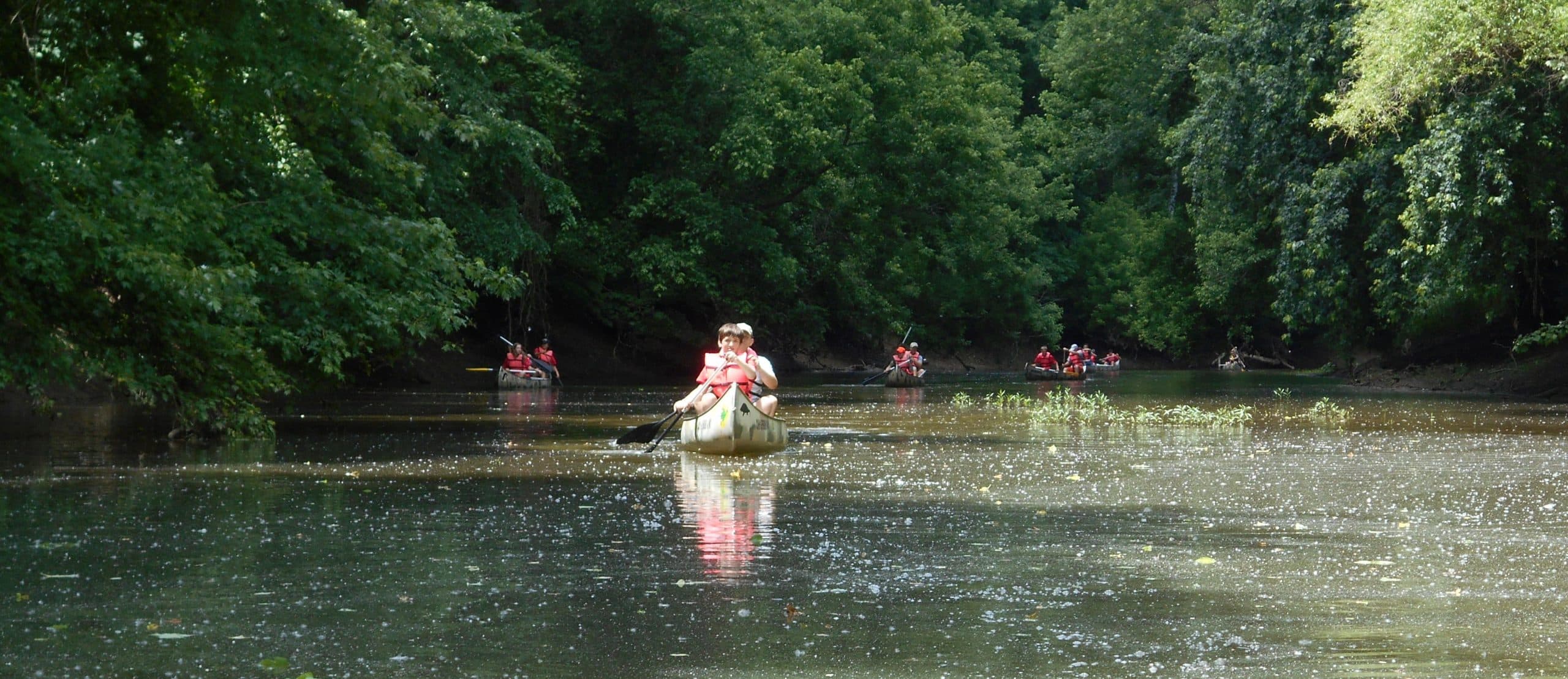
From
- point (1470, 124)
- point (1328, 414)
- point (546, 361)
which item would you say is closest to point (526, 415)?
point (1328, 414)

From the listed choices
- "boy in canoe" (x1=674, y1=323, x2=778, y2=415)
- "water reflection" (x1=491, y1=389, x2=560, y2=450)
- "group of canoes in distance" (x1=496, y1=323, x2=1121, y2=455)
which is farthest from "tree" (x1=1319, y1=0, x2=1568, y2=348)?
"water reflection" (x1=491, y1=389, x2=560, y2=450)

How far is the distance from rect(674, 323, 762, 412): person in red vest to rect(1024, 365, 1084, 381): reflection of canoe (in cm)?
3552

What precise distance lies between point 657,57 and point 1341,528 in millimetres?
36458

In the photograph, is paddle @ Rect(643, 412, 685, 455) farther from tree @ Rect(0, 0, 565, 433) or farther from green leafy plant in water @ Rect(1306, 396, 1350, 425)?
green leafy plant in water @ Rect(1306, 396, 1350, 425)

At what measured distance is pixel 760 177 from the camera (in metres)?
46.9

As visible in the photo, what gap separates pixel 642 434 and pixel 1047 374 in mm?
36231

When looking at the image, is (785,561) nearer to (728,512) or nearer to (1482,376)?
(728,512)

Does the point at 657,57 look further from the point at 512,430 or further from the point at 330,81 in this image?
the point at 330,81

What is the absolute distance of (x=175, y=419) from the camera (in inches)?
869

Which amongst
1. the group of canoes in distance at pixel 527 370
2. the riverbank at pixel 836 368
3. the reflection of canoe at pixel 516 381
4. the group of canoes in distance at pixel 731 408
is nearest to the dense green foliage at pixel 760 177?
the riverbank at pixel 836 368

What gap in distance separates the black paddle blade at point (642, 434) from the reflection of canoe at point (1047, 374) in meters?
35.8

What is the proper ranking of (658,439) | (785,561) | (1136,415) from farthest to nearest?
(1136,415) → (658,439) → (785,561)

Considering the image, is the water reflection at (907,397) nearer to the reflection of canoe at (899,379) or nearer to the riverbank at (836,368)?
the reflection of canoe at (899,379)

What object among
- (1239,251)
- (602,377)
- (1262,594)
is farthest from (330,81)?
(1239,251)
